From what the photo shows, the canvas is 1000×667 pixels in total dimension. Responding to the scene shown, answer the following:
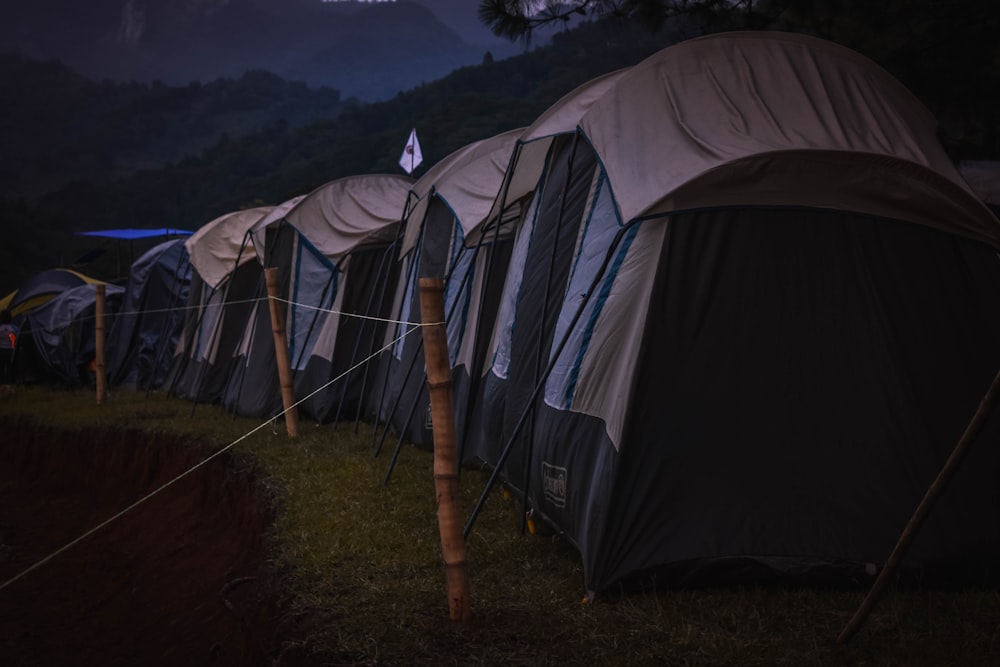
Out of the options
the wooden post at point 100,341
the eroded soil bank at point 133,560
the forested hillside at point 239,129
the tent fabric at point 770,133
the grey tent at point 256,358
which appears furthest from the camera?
the wooden post at point 100,341

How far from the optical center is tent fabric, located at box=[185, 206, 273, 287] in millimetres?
14117

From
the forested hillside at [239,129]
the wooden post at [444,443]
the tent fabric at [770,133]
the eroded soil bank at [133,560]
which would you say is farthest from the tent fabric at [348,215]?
the wooden post at [444,443]

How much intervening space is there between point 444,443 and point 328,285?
A: 7.30 metres

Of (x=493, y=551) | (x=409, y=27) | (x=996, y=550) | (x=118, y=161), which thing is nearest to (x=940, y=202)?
(x=996, y=550)

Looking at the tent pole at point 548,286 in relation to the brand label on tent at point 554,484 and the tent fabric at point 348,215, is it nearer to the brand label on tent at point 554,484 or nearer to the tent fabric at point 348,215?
the brand label on tent at point 554,484

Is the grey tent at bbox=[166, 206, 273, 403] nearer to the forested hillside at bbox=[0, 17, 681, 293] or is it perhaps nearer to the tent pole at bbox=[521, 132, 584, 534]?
the forested hillside at bbox=[0, 17, 681, 293]

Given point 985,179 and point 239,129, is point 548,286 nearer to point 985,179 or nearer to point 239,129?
point 985,179

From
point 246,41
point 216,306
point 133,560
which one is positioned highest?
point 246,41

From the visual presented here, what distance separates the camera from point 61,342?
16.7m

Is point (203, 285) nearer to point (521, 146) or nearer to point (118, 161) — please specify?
point (521, 146)

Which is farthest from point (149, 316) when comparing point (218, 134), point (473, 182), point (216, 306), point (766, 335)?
point (218, 134)

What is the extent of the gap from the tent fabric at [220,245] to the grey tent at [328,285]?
5.03ft

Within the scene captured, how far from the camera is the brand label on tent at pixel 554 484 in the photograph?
495 cm

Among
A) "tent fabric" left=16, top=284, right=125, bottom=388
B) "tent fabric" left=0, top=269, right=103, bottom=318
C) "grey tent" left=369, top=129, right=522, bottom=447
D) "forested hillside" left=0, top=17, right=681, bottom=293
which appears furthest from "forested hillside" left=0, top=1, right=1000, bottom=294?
"tent fabric" left=16, top=284, right=125, bottom=388
